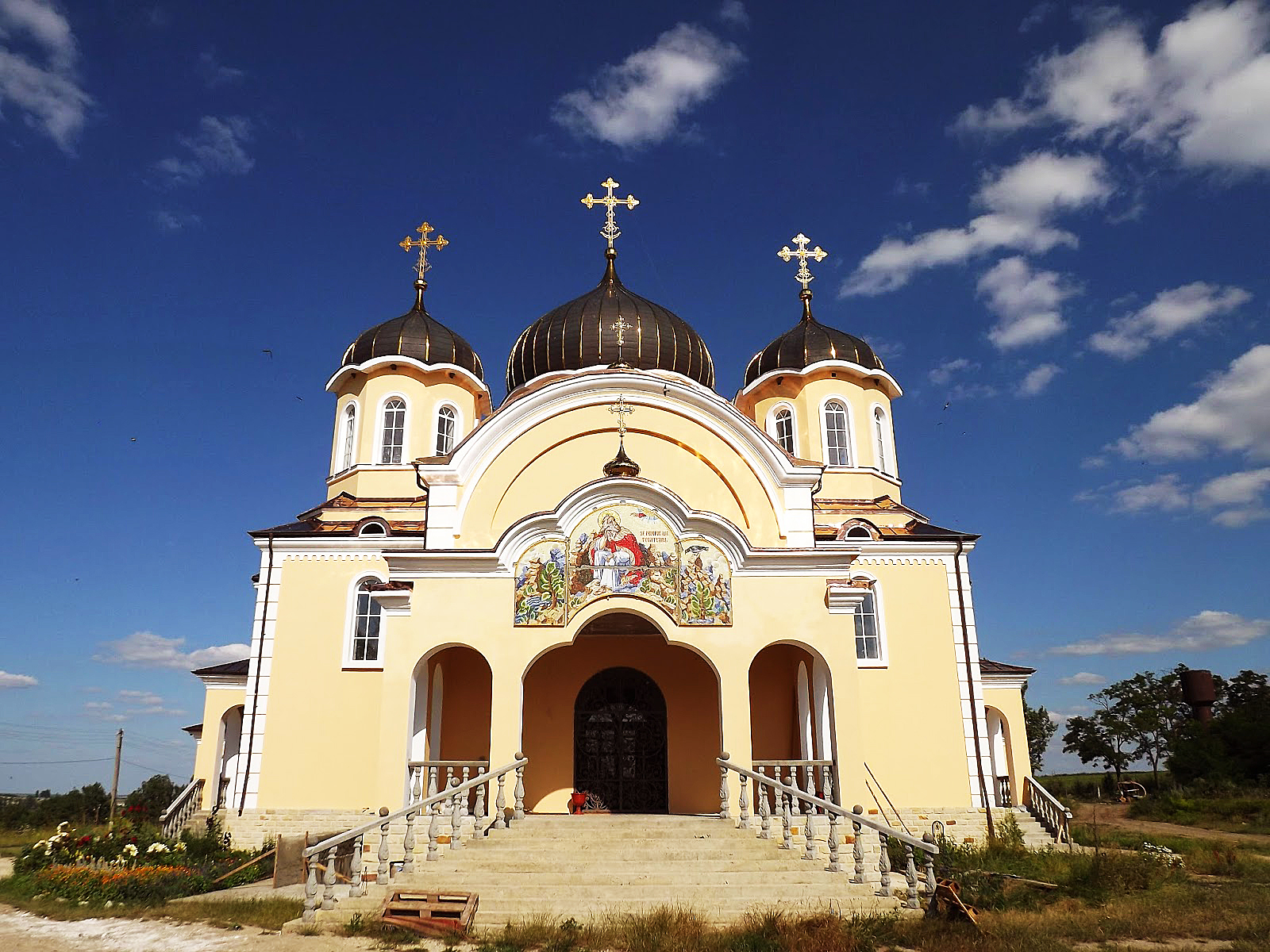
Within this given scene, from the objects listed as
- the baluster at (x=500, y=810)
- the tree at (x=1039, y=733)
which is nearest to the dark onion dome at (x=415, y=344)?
the baluster at (x=500, y=810)

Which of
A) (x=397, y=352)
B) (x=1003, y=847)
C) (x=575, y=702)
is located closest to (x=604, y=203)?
(x=397, y=352)

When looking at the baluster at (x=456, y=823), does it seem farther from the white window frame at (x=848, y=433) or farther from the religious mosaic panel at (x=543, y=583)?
the white window frame at (x=848, y=433)

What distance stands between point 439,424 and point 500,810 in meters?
11.1

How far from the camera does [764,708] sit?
16.9m

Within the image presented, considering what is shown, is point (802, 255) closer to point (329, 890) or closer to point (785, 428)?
point (785, 428)

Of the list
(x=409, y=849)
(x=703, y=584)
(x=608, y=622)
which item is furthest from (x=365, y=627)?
(x=409, y=849)

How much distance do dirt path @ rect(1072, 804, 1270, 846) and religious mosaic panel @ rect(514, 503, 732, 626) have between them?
1281 cm

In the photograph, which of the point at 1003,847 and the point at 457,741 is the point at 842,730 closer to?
the point at 1003,847

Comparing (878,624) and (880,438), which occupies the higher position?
(880,438)

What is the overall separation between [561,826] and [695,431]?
708cm

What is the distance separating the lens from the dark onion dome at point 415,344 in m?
21.8

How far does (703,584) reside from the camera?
1425cm

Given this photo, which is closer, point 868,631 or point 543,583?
point 543,583

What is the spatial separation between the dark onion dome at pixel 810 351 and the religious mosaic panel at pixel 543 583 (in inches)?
384
